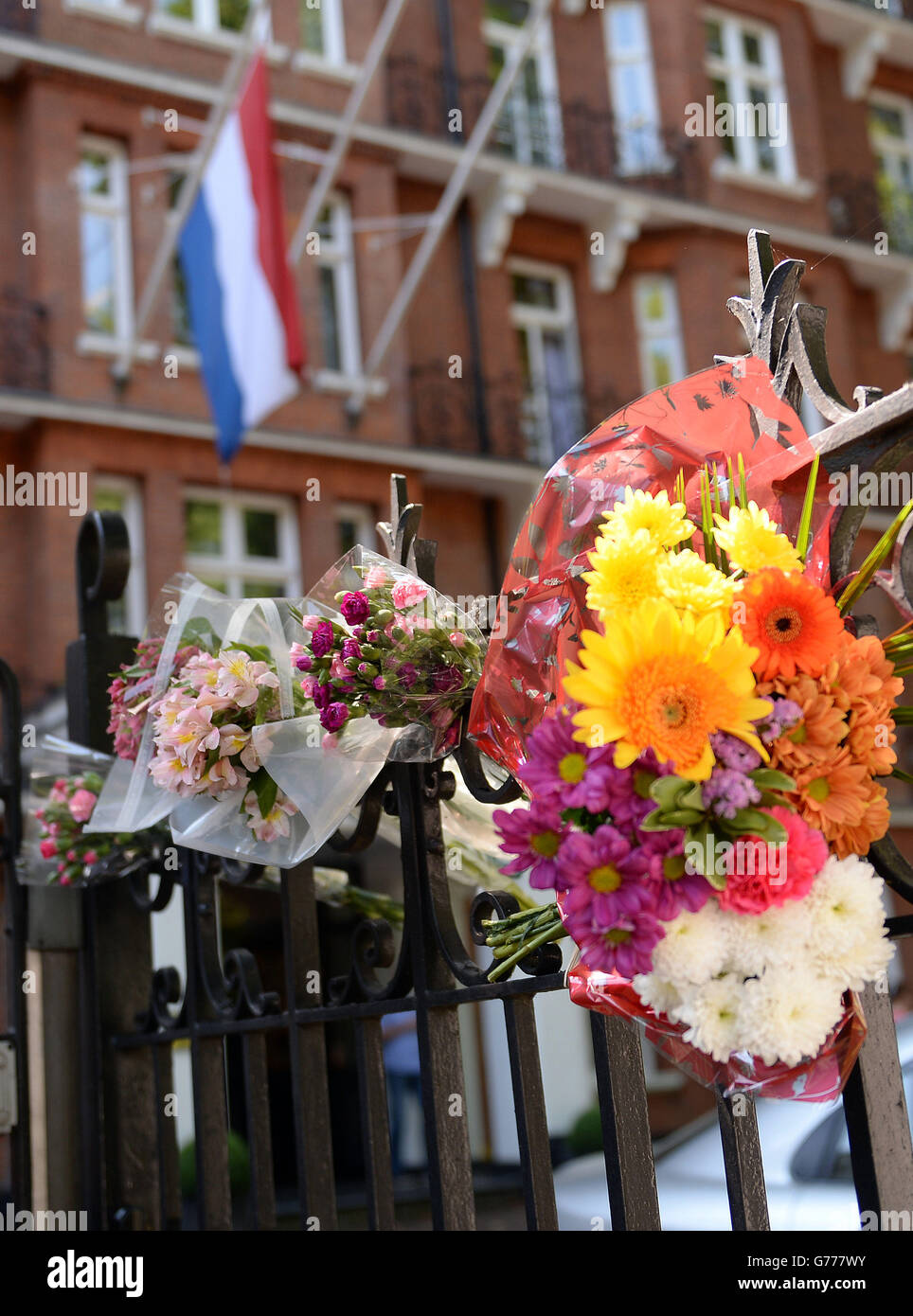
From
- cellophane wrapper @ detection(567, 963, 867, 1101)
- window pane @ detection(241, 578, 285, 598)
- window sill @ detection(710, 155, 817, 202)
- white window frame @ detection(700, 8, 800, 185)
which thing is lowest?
cellophane wrapper @ detection(567, 963, 867, 1101)

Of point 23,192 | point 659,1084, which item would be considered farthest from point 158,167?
point 659,1084

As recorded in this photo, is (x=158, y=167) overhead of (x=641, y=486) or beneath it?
overhead

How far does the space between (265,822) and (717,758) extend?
0.89 m

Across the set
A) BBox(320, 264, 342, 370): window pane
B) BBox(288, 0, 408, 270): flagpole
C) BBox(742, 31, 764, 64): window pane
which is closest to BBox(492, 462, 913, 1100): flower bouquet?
BBox(288, 0, 408, 270): flagpole

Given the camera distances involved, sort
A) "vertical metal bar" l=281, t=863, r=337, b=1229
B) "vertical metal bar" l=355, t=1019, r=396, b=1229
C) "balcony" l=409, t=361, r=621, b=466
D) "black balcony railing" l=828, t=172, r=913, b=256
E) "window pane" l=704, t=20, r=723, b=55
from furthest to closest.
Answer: "black balcony railing" l=828, t=172, r=913, b=256, "window pane" l=704, t=20, r=723, b=55, "balcony" l=409, t=361, r=621, b=466, "vertical metal bar" l=281, t=863, r=337, b=1229, "vertical metal bar" l=355, t=1019, r=396, b=1229

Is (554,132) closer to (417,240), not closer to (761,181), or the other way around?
(417,240)

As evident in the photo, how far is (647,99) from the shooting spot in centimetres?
1827

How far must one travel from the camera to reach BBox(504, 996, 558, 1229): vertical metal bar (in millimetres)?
1812

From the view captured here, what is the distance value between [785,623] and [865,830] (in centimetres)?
21

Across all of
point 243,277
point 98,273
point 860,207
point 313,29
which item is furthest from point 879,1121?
point 860,207

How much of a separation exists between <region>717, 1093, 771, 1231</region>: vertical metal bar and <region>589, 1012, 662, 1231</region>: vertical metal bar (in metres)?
0.11

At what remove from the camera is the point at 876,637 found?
4.77 feet

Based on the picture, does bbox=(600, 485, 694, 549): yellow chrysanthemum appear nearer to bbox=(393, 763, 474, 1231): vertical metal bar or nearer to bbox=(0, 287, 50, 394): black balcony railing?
bbox=(393, 763, 474, 1231): vertical metal bar
